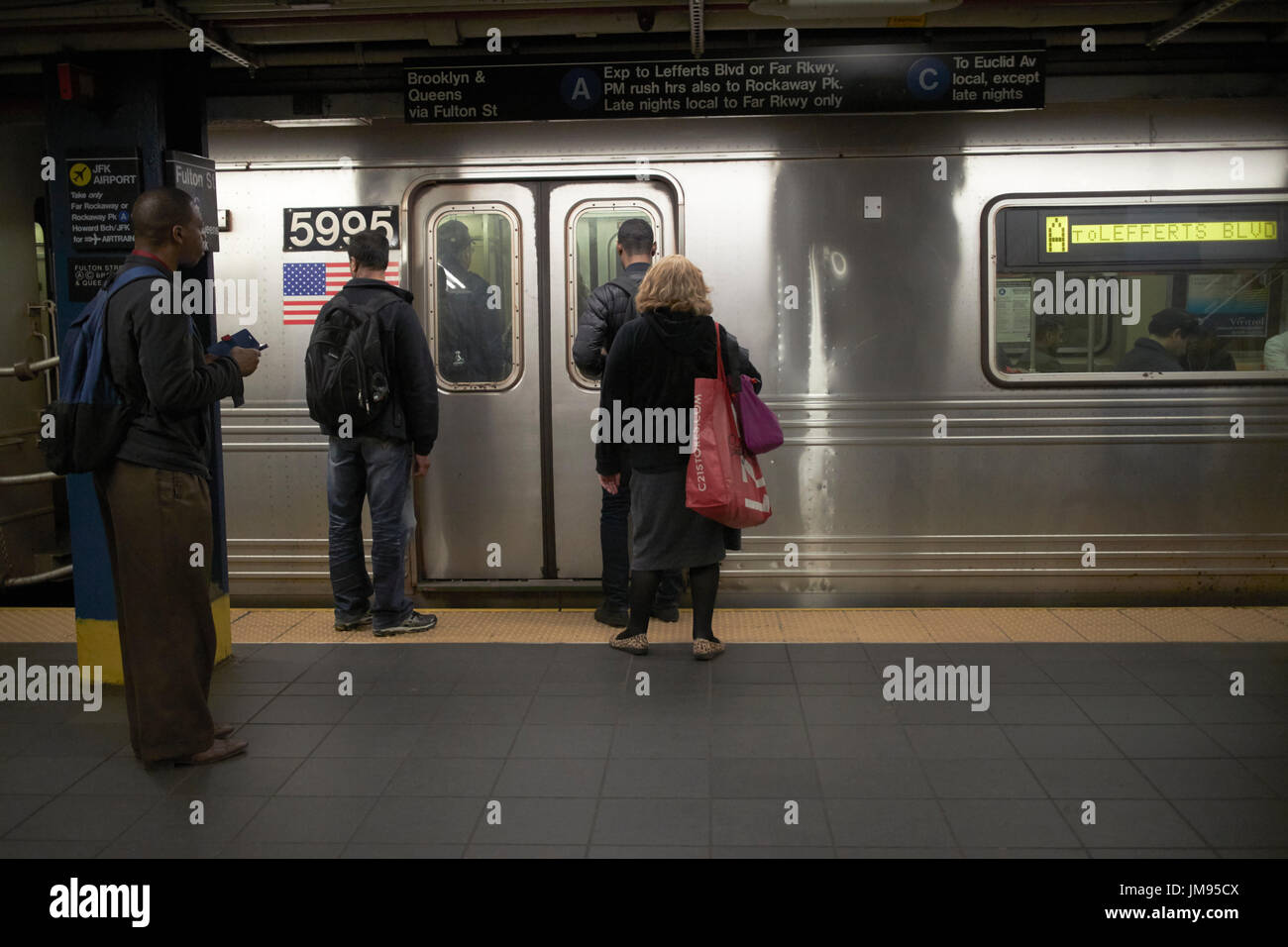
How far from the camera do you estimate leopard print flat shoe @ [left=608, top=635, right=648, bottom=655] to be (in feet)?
17.2

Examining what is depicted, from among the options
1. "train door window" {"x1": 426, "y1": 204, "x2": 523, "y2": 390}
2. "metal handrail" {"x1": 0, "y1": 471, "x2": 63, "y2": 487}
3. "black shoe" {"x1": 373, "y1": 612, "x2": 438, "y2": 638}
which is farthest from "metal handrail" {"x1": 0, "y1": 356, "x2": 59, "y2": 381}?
"black shoe" {"x1": 373, "y1": 612, "x2": 438, "y2": 638}

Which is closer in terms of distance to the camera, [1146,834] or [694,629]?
[1146,834]

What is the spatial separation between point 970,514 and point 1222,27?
2747 millimetres

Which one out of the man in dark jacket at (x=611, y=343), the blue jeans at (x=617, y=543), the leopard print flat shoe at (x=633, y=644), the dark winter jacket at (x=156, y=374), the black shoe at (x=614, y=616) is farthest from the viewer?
the black shoe at (x=614, y=616)

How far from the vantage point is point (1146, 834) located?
3324mm

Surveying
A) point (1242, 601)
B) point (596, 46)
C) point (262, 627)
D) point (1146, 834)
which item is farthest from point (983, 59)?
point (262, 627)

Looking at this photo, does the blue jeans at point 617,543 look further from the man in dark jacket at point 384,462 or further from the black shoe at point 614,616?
the man in dark jacket at point 384,462

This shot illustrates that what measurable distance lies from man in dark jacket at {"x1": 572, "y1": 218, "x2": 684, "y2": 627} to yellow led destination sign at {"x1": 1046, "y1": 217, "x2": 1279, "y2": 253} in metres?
2.20

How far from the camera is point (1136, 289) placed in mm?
5902

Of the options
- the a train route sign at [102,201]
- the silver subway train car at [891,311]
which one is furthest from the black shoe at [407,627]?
the a train route sign at [102,201]

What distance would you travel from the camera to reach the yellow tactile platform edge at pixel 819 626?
5.48 metres

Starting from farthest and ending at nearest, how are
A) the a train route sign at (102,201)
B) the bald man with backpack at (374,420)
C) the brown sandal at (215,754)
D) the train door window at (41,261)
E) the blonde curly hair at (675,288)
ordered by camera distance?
the train door window at (41,261), the bald man with backpack at (374,420), the blonde curly hair at (675,288), the a train route sign at (102,201), the brown sandal at (215,754)

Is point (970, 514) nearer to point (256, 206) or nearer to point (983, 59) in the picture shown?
point (983, 59)

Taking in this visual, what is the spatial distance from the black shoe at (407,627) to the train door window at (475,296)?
1.30 m
